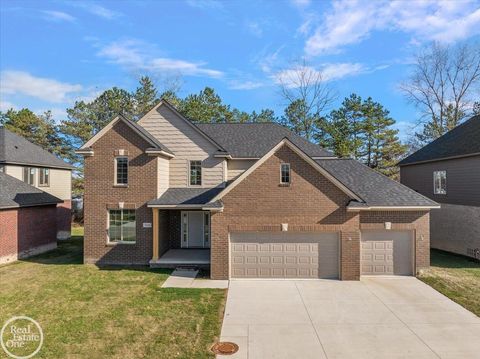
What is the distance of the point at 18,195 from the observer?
61.9ft

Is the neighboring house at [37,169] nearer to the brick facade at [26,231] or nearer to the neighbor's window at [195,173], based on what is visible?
the brick facade at [26,231]

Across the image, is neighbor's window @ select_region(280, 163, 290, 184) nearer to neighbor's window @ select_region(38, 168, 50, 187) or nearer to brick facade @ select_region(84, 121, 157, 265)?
brick facade @ select_region(84, 121, 157, 265)

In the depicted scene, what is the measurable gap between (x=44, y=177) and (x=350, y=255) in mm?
22916

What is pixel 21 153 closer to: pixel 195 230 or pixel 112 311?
pixel 195 230

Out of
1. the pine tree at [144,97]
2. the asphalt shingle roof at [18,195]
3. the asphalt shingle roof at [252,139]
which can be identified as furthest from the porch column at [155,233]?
the pine tree at [144,97]

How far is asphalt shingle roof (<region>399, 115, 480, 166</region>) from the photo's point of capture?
1914cm

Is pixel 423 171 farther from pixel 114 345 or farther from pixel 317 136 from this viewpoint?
pixel 114 345

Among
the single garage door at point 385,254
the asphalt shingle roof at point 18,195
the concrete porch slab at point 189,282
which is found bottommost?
the concrete porch slab at point 189,282

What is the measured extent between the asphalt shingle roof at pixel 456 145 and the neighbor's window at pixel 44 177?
2849cm

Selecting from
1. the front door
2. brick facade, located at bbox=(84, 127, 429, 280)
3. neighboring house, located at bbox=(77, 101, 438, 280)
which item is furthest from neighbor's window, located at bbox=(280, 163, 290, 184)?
the front door

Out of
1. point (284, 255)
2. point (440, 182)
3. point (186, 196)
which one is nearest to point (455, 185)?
point (440, 182)

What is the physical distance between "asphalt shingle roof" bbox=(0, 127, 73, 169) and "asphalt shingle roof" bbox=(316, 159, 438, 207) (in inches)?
807

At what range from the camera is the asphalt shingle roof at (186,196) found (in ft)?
53.1

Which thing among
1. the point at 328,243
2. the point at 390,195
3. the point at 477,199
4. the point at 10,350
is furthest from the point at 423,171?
the point at 10,350
